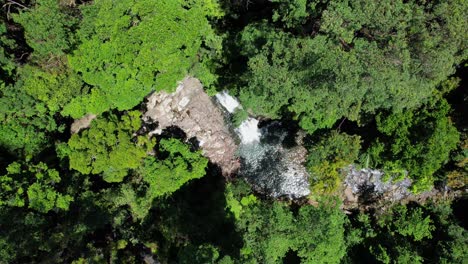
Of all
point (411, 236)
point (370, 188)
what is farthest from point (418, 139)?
point (411, 236)

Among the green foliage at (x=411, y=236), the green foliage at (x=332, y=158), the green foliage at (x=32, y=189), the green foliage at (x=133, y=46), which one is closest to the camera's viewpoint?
the green foliage at (x=133, y=46)

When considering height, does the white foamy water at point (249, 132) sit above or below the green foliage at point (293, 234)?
above

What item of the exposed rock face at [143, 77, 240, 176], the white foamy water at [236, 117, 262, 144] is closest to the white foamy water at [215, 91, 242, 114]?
the exposed rock face at [143, 77, 240, 176]

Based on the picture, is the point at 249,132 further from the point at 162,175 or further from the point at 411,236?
the point at 411,236

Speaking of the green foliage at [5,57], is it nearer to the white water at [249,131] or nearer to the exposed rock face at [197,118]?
the exposed rock face at [197,118]

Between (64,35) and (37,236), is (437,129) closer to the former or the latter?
(64,35)

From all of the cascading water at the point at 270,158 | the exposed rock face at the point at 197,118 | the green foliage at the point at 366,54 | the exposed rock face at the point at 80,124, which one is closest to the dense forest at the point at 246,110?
the green foliage at the point at 366,54

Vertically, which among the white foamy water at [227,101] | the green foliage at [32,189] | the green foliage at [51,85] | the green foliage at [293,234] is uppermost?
the white foamy water at [227,101]

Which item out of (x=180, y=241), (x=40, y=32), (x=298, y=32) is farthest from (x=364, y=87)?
(x=40, y=32)
